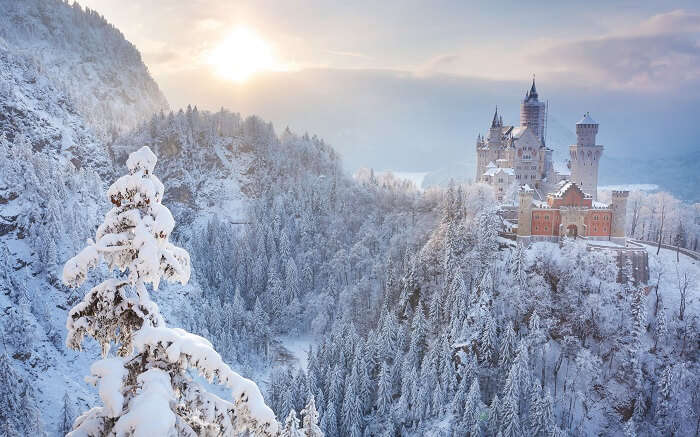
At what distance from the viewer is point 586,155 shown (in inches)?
3339

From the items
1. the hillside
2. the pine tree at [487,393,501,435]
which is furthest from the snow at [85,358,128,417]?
the hillside

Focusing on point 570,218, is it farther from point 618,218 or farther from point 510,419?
point 510,419

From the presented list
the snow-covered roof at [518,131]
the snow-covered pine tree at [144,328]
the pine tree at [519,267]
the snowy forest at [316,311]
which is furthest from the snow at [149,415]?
the snow-covered roof at [518,131]

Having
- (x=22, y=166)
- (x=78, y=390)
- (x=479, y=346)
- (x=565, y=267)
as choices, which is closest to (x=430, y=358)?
(x=479, y=346)

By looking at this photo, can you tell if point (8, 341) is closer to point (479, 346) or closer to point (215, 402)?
point (479, 346)

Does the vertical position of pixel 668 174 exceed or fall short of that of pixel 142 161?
it exceeds it

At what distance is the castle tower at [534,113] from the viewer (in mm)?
92750

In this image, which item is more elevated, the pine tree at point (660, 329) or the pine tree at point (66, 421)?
the pine tree at point (660, 329)

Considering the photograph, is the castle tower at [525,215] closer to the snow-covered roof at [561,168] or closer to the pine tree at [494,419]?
the snow-covered roof at [561,168]

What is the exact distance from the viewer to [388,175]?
535 feet

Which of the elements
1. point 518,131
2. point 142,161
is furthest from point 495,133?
point 142,161

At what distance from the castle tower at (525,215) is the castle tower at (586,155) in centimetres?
2214

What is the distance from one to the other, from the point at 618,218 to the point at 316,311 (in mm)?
61499

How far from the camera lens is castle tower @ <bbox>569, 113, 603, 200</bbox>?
84188 millimetres
